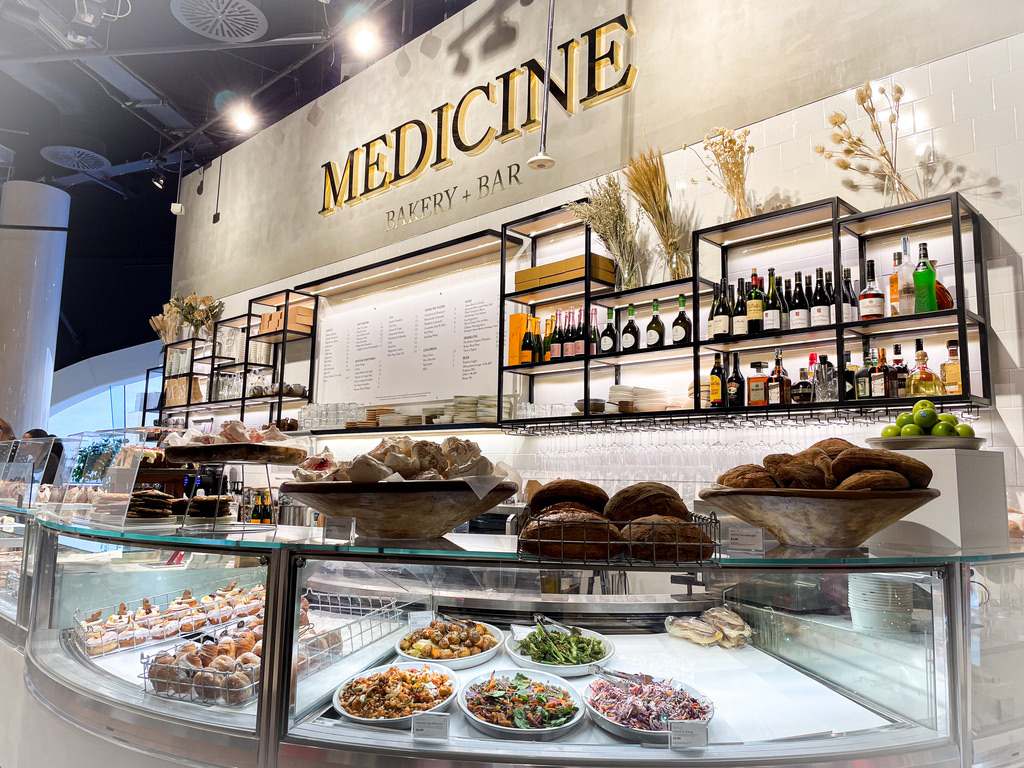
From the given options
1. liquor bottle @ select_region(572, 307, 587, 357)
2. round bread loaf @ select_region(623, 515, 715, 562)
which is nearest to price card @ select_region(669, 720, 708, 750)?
round bread loaf @ select_region(623, 515, 715, 562)

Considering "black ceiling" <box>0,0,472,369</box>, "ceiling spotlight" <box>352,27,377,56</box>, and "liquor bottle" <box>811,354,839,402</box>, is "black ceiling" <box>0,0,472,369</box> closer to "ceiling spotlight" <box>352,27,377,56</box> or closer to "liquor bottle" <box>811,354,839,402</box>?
"ceiling spotlight" <box>352,27,377,56</box>

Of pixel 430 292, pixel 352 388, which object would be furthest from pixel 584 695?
pixel 352 388

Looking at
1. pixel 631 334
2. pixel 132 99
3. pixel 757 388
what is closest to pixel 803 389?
pixel 757 388

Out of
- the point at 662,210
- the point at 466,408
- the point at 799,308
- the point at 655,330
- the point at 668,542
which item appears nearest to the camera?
the point at 668,542

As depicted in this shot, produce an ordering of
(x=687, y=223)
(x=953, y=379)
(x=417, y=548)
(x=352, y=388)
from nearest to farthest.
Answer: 1. (x=417, y=548)
2. (x=953, y=379)
3. (x=687, y=223)
4. (x=352, y=388)

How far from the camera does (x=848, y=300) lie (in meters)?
3.50

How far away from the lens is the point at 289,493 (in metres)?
1.52

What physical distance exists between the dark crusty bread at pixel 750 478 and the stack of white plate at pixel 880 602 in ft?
0.76

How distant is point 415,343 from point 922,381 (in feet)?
12.8

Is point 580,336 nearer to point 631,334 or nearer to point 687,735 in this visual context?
point 631,334

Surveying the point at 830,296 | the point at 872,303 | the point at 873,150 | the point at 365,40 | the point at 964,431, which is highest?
the point at 365,40

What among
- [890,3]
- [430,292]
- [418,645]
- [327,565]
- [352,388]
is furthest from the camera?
[352,388]

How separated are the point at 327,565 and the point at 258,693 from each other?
0.27 metres

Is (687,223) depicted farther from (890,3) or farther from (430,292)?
(430,292)
